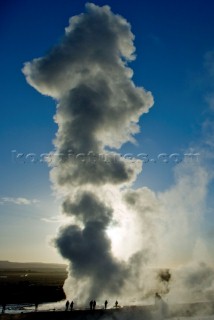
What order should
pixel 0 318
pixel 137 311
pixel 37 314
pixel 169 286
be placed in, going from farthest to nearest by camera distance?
pixel 169 286, pixel 137 311, pixel 37 314, pixel 0 318

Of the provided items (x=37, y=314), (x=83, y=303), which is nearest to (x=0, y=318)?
(x=37, y=314)

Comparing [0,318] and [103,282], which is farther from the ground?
[103,282]

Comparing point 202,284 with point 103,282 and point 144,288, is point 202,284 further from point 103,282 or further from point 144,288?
point 103,282

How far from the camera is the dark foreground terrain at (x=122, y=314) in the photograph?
35.5 metres

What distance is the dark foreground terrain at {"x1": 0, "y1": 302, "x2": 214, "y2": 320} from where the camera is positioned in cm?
3550

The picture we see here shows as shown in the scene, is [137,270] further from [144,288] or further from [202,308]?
[202,308]

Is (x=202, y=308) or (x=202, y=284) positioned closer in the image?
(x=202, y=308)

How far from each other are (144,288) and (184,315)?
275 inches

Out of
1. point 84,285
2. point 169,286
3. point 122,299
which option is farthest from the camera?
point 169,286

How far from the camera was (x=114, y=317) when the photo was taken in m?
37.6

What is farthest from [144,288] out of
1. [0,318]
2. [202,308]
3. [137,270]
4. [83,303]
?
[0,318]

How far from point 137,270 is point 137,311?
8347 millimetres

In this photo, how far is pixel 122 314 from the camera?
3875 cm

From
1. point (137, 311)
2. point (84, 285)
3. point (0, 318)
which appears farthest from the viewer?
point (84, 285)
